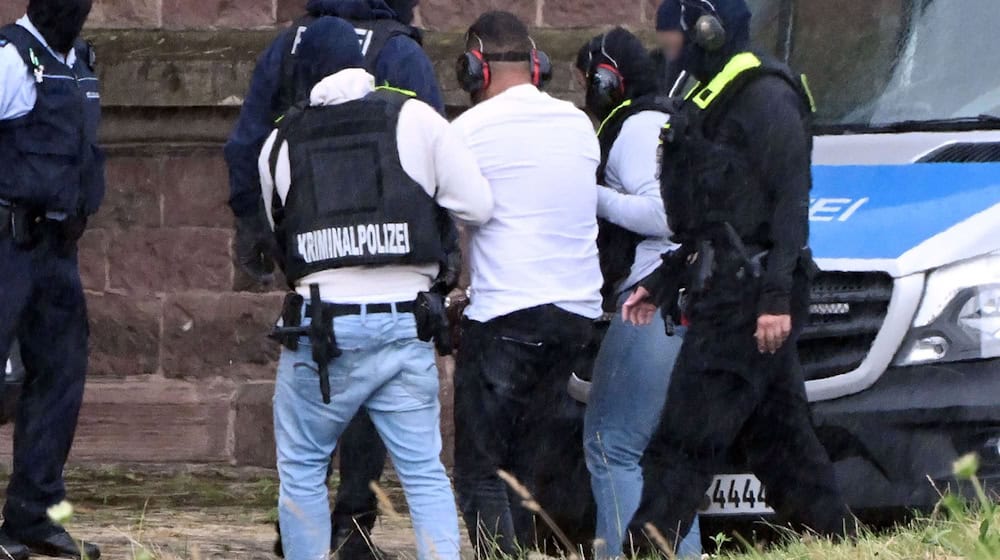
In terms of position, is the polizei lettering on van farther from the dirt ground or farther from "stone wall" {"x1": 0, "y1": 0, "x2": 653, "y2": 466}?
"stone wall" {"x1": 0, "y1": 0, "x2": 653, "y2": 466}

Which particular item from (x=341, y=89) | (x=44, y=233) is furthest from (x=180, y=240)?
(x=341, y=89)

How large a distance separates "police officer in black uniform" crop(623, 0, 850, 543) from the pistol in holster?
2.92 feet

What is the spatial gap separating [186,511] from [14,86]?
2.32 meters

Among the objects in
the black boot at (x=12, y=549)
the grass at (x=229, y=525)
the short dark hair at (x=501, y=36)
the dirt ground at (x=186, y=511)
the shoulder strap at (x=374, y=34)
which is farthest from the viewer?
the dirt ground at (x=186, y=511)

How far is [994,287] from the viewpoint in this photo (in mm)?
5234

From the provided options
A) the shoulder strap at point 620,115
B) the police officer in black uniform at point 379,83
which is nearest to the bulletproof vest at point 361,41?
the police officer in black uniform at point 379,83

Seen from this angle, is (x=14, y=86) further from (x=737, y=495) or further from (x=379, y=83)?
(x=737, y=495)

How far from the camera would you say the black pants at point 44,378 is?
19.9 feet

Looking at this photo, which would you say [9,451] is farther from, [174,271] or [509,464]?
[509,464]

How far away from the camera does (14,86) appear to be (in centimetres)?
578

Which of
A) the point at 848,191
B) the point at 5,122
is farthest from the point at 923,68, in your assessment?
the point at 5,122

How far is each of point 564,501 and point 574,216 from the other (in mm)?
910

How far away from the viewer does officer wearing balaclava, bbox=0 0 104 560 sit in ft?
19.2

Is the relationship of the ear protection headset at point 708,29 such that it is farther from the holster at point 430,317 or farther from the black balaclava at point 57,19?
the black balaclava at point 57,19
